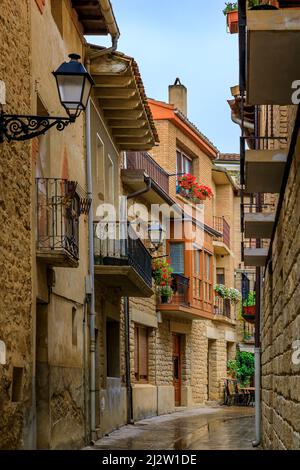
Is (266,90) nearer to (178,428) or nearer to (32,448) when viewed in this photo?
(32,448)

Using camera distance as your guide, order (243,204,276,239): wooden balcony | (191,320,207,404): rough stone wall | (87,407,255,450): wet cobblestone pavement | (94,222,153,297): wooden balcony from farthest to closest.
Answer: (191,320,207,404): rough stone wall, (94,222,153,297): wooden balcony, (87,407,255,450): wet cobblestone pavement, (243,204,276,239): wooden balcony

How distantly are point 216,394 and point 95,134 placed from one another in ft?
69.2

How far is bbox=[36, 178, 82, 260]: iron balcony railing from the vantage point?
13.0m

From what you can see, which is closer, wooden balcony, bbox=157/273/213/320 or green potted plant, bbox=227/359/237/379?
wooden balcony, bbox=157/273/213/320

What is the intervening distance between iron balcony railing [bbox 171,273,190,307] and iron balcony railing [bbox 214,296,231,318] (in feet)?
20.5

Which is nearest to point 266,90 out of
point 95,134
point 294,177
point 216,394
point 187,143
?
point 294,177

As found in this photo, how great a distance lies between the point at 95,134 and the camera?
19.4 metres

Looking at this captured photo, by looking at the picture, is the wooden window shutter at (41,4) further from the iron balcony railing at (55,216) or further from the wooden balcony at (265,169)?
the wooden balcony at (265,169)

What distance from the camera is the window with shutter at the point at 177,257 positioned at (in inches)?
1300

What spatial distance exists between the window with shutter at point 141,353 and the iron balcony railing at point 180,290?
9.52ft

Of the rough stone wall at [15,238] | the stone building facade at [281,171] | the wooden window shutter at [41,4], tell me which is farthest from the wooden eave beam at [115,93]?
the rough stone wall at [15,238]

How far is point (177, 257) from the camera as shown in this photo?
33.1 metres

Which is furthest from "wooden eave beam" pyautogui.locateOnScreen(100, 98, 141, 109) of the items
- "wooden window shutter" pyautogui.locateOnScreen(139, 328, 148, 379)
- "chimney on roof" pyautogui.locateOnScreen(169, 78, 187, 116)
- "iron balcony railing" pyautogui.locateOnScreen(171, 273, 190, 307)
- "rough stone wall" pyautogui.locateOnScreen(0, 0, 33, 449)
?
"chimney on roof" pyautogui.locateOnScreen(169, 78, 187, 116)

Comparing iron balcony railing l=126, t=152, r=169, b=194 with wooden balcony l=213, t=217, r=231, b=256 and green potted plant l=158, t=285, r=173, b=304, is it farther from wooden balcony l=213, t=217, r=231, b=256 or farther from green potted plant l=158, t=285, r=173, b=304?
wooden balcony l=213, t=217, r=231, b=256
